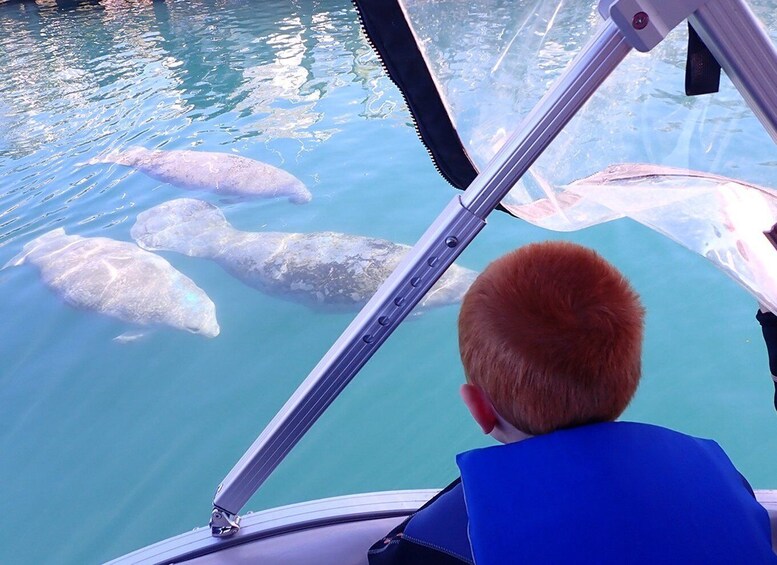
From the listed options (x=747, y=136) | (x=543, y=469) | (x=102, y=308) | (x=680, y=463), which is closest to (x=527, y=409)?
(x=543, y=469)

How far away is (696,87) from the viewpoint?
89 cm

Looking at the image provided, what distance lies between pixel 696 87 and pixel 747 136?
0.39 m

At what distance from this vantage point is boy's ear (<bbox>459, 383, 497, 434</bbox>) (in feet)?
3.48

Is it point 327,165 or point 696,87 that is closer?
point 696,87

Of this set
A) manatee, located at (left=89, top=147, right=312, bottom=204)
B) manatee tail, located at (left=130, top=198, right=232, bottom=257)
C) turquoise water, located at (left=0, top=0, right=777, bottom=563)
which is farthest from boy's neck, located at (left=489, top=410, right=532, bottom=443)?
manatee, located at (left=89, top=147, right=312, bottom=204)

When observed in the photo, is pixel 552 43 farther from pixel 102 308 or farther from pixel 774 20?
pixel 102 308

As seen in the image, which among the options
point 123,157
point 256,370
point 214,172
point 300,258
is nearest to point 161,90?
point 123,157

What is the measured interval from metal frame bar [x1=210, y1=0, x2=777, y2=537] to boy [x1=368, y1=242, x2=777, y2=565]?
0.11 m

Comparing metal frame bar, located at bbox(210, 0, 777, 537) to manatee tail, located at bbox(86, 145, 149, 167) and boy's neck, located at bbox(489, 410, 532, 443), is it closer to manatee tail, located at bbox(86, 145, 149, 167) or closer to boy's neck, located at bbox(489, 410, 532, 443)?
boy's neck, located at bbox(489, 410, 532, 443)

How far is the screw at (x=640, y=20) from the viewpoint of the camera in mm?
822

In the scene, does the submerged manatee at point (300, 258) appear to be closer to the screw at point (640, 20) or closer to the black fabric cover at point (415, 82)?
the black fabric cover at point (415, 82)

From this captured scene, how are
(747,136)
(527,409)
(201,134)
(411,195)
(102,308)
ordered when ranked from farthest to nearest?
(201,134) < (411,195) < (102,308) < (747,136) < (527,409)

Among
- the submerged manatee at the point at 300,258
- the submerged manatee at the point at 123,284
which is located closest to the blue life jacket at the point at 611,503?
the submerged manatee at the point at 300,258

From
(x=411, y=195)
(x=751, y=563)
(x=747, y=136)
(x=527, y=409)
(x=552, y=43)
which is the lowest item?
(x=411, y=195)
